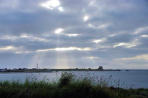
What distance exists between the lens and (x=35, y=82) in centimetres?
920

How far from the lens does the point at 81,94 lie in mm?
7285

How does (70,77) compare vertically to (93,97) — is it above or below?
above

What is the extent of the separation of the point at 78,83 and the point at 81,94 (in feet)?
2.30

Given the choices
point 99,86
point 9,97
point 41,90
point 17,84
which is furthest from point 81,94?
point 17,84

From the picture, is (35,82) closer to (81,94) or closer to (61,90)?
(61,90)

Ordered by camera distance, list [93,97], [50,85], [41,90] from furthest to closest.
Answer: [50,85] → [41,90] → [93,97]

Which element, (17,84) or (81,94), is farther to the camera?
(17,84)

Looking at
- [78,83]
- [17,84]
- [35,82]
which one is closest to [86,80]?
[78,83]

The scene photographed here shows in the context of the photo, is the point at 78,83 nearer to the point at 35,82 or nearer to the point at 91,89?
the point at 91,89

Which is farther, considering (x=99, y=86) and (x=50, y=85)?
(x=50, y=85)

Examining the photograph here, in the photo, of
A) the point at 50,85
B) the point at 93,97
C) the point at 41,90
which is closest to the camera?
the point at 93,97

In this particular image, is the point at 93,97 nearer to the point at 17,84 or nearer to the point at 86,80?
the point at 86,80

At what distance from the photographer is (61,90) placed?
746 centimetres

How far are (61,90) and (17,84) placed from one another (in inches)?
112
